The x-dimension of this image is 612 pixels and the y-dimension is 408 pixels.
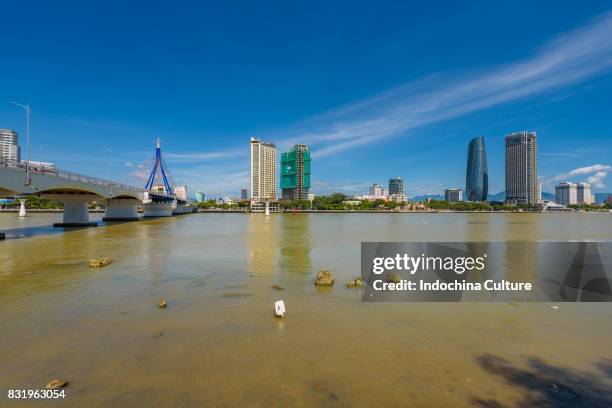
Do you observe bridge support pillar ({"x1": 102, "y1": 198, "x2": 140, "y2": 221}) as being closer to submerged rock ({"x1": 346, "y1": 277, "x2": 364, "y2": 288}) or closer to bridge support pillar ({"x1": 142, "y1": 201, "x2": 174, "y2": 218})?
bridge support pillar ({"x1": 142, "y1": 201, "x2": 174, "y2": 218})

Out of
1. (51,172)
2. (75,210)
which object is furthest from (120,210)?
(51,172)

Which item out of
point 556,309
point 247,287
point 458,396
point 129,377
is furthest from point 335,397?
point 556,309

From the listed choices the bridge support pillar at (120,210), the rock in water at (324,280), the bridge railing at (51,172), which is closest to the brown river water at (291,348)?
the rock in water at (324,280)

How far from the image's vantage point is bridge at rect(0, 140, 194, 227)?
30.5 metres

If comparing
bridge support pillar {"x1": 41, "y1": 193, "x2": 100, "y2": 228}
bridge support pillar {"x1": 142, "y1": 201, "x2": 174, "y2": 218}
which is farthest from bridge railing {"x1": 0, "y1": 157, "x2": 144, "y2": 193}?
bridge support pillar {"x1": 142, "y1": 201, "x2": 174, "y2": 218}

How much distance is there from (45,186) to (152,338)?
121ft

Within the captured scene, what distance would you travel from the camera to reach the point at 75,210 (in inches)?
2194

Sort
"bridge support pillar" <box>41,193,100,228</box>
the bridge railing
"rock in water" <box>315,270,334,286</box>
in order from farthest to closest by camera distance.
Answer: "bridge support pillar" <box>41,193,100,228</box>
the bridge railing
"rock in water" <box>315,270,334,286</box>

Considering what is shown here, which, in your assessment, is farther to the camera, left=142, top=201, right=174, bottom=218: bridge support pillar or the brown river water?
left=142, top=201, right=174, bottom=218: bridge support pillar

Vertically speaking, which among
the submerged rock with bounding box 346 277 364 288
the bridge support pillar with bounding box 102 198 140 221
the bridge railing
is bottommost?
the submerged rock with bounding box 346 277 364 288

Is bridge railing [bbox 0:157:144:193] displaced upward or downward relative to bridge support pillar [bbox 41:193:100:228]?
upward

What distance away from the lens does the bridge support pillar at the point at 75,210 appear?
2068 inches

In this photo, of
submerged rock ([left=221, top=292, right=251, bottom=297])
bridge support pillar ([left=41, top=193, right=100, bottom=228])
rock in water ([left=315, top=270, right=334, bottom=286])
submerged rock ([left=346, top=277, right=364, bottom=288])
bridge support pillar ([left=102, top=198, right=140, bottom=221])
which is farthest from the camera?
bridge support pillar ([left=102, top=198, right=140, bottom=221])

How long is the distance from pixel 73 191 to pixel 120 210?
2823cm
